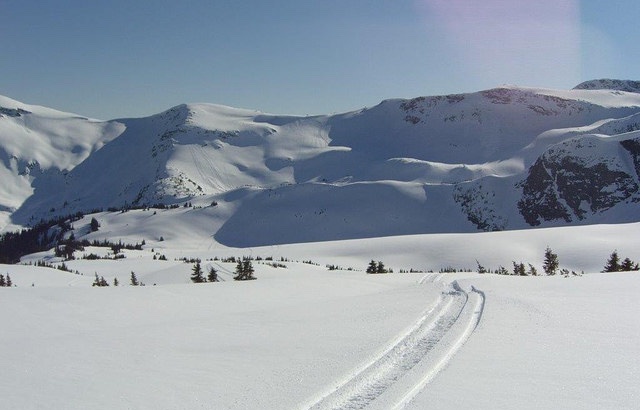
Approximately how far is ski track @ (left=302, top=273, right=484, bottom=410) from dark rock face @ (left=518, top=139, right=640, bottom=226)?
6856 inches

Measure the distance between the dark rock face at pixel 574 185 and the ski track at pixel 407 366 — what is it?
174 m

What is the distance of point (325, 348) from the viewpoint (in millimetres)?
10508

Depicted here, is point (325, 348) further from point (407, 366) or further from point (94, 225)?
point (94, 225)

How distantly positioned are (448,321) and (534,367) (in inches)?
169

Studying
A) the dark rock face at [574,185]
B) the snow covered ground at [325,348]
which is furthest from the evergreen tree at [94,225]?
the snow covered ground at [325,348]

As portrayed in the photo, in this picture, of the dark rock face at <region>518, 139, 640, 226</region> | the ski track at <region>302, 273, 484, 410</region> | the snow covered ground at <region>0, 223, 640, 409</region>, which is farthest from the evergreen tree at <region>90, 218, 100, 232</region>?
the ski track at <region>302, 273, 484, 410</region>

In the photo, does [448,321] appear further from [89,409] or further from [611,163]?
[611,163]

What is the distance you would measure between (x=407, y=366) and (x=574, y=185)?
7536 inches

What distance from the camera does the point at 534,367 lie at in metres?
8.70

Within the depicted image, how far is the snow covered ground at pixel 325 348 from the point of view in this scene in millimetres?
7475

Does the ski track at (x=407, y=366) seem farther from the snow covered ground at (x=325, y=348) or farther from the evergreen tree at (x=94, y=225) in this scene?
the evergreen tree at (x=94, y=225)

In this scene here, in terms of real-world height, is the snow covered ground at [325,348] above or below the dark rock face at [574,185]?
below

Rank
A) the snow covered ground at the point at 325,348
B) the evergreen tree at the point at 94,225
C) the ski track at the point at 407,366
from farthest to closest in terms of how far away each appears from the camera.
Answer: the evergreen tree at the point at 94,225, the snow covered ground at the point at 325,348, the ski track at the point at 407,366

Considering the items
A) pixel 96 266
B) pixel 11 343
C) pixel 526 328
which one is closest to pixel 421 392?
pixel 526 328
